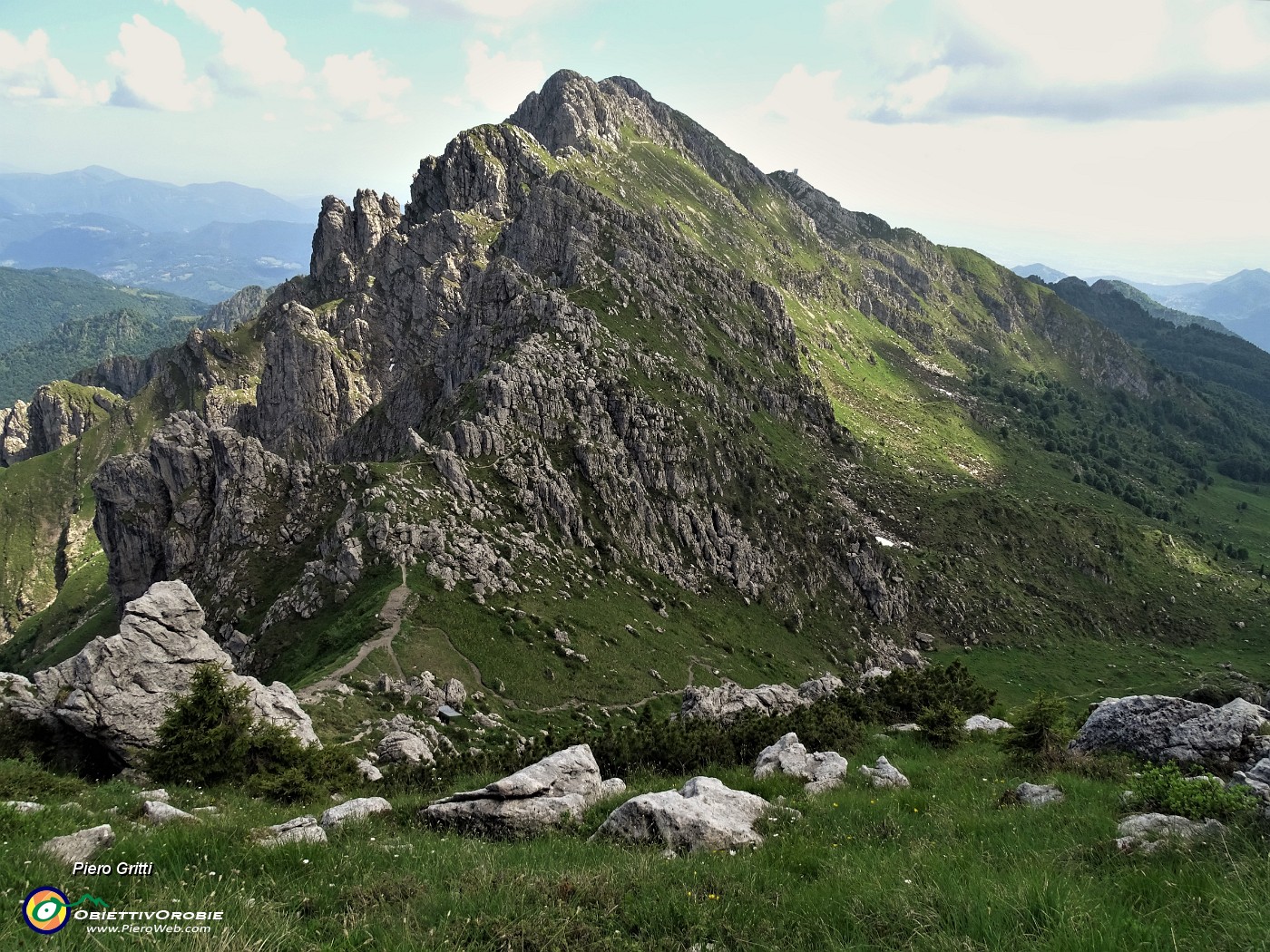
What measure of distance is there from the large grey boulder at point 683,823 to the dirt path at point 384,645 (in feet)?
147

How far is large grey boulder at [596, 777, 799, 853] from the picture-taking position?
561 inches

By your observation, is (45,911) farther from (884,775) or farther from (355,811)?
(884,775)

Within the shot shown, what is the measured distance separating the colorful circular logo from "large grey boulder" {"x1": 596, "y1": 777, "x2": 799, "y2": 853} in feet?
32.8

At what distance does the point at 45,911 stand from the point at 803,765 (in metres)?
21.8

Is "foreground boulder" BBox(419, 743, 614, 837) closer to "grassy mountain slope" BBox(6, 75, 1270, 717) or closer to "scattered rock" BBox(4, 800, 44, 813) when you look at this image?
"scattered rock" BBox(4, 800, 44, 813)

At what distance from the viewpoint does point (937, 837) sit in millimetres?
14180

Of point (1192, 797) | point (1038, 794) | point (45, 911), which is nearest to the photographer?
point (45, 911)

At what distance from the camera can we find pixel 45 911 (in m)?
8.30

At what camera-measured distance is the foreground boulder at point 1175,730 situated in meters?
18.6

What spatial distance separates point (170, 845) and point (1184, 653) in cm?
17758

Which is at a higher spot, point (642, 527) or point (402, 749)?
point (642, 527)

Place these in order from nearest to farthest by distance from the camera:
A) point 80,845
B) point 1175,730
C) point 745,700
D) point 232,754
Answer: point 80,845 → point 1175,730 → point 232,754 → point 745,700

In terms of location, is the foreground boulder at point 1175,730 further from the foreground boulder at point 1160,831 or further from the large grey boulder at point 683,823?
the large grey boulder at point 683,823

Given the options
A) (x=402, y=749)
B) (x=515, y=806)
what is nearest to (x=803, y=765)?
(x=515, y=806)
